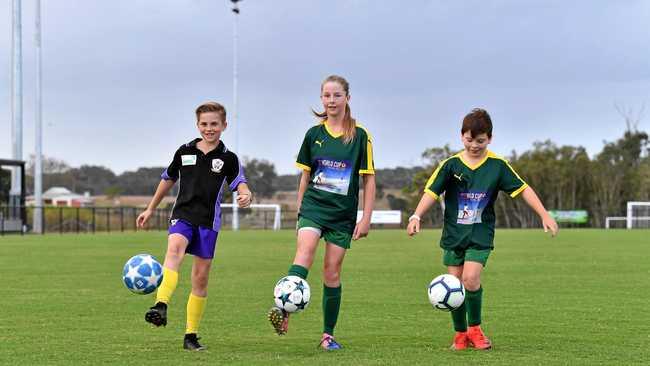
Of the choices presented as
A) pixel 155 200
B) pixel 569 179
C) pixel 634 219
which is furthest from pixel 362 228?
pixel 569 179

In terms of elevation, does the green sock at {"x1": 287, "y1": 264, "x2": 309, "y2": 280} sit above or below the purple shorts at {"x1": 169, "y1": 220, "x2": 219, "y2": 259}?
below

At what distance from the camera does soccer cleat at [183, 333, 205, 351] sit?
7.36 m

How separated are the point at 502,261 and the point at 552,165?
196 feet

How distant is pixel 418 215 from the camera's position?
7543 millimetres

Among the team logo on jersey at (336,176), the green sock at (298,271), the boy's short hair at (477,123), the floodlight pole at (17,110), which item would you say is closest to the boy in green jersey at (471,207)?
the boy's short hair at (477,123)

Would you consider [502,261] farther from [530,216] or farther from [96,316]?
[530,216]

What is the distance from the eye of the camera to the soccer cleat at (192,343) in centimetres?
736

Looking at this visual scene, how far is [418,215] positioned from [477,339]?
112cm

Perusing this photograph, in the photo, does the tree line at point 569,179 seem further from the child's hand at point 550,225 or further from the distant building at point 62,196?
the child's hand at point 550,225

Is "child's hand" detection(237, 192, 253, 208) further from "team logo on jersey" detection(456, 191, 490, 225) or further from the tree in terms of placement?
the tree

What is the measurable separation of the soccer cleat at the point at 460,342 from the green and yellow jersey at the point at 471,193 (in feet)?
2.38

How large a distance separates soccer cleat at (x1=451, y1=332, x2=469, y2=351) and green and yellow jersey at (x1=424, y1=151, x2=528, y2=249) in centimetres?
73

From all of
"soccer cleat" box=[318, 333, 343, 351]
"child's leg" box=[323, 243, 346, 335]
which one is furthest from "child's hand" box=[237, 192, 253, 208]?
"soccer cleat" box=[318, 333, 343, 351]

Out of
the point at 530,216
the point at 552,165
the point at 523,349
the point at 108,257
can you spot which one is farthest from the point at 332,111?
the point at 552,165
